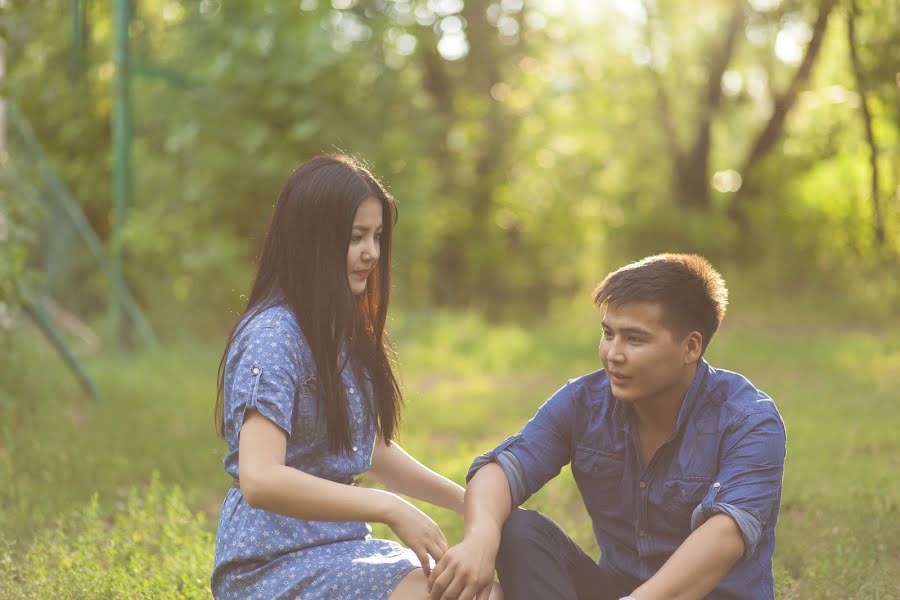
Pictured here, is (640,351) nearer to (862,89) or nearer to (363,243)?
(363,243)

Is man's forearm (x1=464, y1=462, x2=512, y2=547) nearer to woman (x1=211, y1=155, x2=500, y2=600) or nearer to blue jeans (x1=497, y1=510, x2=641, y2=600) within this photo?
blue jeans (x1=497, y1=510, x2=641, y2=600)

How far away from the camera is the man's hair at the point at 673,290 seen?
2822 millimetres

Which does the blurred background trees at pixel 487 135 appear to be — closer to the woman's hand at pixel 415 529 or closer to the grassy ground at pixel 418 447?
the grassy ground at pixel 418 447

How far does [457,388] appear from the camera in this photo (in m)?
8.08

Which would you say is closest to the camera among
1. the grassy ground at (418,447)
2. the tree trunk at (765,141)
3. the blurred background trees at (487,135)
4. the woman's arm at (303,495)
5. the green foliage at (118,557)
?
the woman's arm at (303,495)

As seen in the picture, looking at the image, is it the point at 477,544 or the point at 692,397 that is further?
the point at 692,397

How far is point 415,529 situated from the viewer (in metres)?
2.55

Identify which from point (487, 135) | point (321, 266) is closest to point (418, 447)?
point (321, 266)

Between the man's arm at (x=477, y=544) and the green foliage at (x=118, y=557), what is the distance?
1090 mm

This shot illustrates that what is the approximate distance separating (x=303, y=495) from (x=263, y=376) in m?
0.30

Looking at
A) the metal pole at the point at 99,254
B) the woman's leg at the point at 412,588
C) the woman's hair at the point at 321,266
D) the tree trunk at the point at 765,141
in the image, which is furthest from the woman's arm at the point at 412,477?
the tree trunk at the point at 765,141

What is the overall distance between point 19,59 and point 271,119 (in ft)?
7.00

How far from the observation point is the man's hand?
258cm

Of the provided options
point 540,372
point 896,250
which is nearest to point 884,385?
point 540,372
